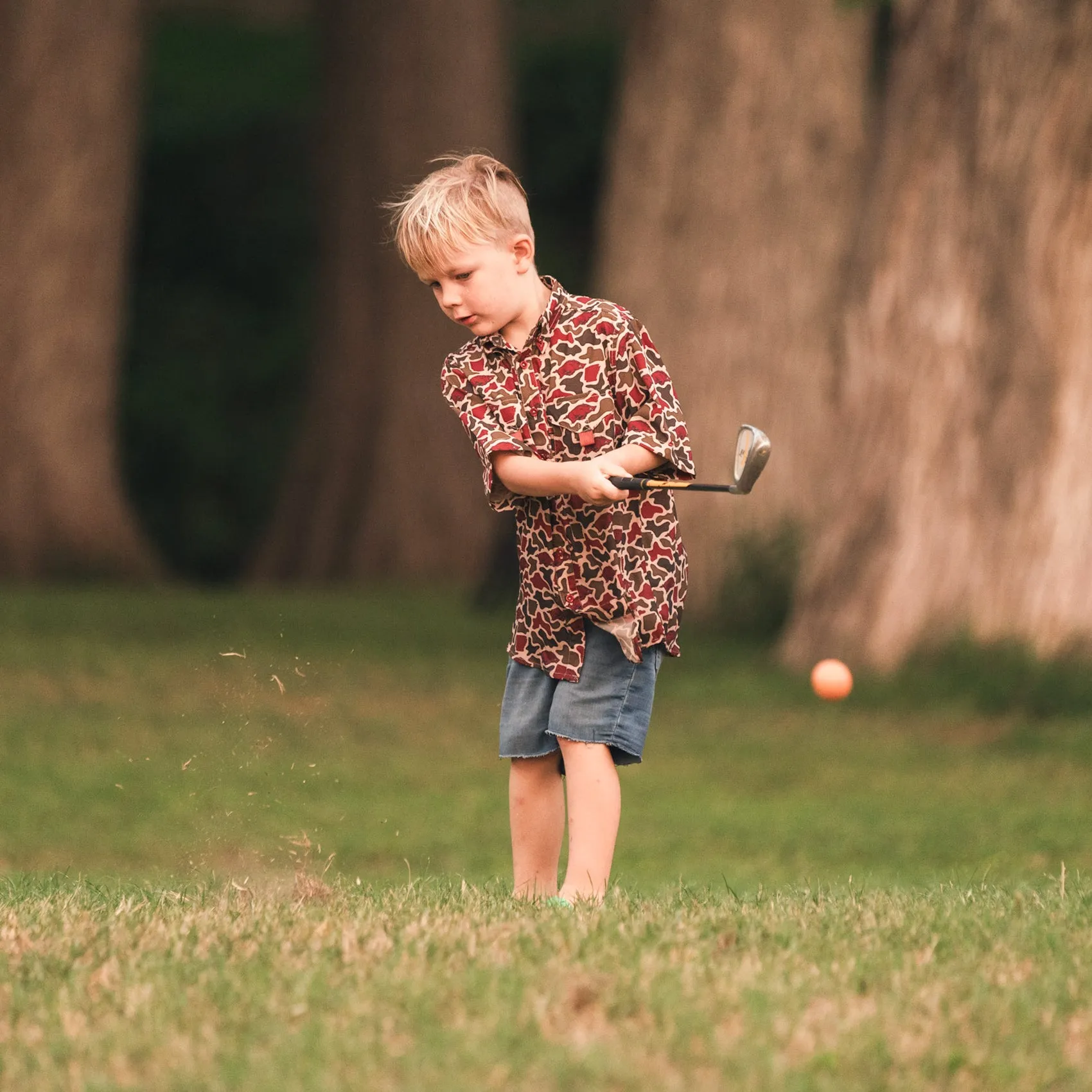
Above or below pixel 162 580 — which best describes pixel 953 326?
above

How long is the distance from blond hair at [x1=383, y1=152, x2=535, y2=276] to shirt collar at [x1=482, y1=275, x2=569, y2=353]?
0.18m

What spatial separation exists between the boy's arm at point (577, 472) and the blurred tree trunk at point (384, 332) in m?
13.6

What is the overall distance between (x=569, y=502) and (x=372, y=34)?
1442 centimetres

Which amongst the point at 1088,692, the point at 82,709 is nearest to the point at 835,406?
the point at 1088,692

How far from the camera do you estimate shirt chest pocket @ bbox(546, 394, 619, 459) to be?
5156mm

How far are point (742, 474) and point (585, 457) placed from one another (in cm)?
39

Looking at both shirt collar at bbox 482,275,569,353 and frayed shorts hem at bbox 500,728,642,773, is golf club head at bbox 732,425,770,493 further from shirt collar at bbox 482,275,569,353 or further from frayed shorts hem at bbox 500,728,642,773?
frayed shorts hem at bbox 500,728,642,773

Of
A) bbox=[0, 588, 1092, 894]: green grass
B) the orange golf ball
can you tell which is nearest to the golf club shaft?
bbox=[0, 588, 1092, 894]: green grass

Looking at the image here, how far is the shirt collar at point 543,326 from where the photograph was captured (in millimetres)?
5223

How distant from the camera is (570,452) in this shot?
203 inches

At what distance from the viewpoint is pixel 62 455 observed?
1703 cm

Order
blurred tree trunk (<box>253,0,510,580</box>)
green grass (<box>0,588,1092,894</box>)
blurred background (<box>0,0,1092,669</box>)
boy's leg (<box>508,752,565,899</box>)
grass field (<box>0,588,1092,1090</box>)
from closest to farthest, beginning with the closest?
grass field (<box>0,588,1092,1090</box>) → boy's leg (<box>508,752,565,899</box>) → green grass (<box>0,588,1092,894</box>) → blurred background (<box>0,0,1092,669</box>) → blurred tree trunk (<box>253,0,510,580</box>)

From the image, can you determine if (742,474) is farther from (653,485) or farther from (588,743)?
(588,743)

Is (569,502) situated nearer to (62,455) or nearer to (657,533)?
(657,533)
